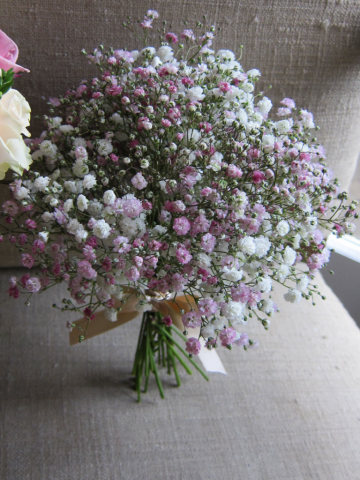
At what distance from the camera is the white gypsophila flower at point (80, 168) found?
631 mm

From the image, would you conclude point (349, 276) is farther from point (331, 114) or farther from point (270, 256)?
point (270, 256)

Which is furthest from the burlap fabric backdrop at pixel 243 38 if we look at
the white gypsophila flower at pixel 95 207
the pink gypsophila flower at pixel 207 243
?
the pink gypsophila flower at pixel 207 243

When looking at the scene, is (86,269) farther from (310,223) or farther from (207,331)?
(310,223)

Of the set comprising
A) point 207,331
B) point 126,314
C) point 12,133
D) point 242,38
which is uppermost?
point 242,38

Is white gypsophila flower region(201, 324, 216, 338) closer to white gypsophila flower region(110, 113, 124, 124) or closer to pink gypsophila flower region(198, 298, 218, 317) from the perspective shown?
pink gypsophila flower region(198, 298, 218, 317)

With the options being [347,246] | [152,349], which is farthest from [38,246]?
[347,246]

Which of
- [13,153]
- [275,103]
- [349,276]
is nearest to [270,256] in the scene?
[13,153]

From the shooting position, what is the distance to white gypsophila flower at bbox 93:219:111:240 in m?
0.57

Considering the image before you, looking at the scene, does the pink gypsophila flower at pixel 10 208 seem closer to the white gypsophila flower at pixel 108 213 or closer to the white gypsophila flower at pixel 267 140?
the white gypsophila flower at pixel 108 213

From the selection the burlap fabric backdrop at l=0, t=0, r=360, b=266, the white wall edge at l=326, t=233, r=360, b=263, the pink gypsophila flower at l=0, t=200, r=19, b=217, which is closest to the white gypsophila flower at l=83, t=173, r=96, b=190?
the pink gypsophila flower at l=0, t=200, r=19, b=217

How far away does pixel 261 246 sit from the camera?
61 cm

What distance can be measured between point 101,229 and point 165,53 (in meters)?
0.33

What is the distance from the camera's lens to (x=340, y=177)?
1.13 metres

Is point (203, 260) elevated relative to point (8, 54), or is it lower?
lower
